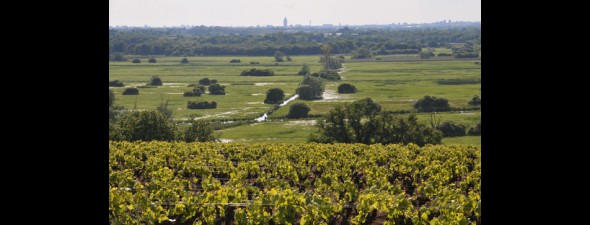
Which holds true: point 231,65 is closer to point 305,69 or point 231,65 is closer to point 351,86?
point 305,69

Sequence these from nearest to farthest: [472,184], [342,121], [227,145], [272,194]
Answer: [272,194] → [472,184] → [227,145] → [342,121]

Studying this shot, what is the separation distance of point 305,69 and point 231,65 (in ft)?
70.4

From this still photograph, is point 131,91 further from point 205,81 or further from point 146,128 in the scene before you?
point 146,128

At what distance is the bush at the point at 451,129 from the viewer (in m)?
52.2

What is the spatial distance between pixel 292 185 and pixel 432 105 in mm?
53566

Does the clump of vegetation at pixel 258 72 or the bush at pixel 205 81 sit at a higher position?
the clump of vegetation at pixel 258 72

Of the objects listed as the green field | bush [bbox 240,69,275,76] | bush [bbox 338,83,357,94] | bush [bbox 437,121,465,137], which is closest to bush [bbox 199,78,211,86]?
the green field

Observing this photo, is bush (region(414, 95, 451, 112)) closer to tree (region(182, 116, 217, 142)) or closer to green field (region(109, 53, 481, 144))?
green field (region(109, 53, 481, 144))

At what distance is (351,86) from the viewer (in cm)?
8344

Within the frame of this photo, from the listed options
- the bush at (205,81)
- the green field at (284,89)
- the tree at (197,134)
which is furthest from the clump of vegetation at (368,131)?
the bush at (205,81)

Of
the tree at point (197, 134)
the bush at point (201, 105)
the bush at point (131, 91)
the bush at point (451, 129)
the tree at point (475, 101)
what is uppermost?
the bush at point (131, 91)

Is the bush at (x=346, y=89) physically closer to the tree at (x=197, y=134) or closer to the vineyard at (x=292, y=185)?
the tree at (x=197, y=134)

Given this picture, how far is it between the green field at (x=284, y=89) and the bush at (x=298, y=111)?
896mm
